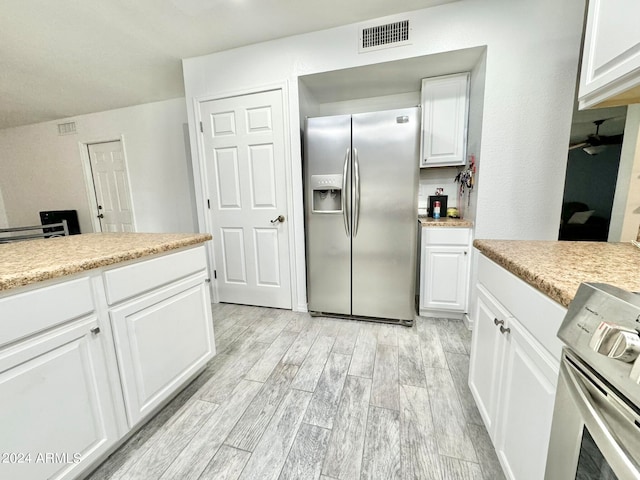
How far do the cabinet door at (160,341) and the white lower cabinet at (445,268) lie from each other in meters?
1.79

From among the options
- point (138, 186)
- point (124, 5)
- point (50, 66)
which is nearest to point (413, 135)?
point (124, 5)

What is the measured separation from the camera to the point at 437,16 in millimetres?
1888

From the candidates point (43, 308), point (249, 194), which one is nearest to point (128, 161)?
point (249, 194)

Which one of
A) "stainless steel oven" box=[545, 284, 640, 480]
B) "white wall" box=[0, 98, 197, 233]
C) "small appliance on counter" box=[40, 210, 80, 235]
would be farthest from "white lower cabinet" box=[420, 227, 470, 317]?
"small appliance on counter" box=[40, 210, 80, 235]

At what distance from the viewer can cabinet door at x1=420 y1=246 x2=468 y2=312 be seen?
7.14 feet

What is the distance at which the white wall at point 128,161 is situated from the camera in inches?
136

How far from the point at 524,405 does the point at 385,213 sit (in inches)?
59.4

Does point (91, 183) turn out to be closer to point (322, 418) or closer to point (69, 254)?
point (69, 254)

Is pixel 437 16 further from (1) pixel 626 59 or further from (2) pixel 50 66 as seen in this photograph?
(2) pixel 50 66

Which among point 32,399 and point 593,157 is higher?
point 593,157

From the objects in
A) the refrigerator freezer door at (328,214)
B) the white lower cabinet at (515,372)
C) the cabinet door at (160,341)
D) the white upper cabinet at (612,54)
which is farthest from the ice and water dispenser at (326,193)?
the white upper cabinet at (612,54)

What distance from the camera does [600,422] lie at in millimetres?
435

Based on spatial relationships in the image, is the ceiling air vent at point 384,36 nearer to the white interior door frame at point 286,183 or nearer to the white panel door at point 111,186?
the white interior door frame at point 286,183

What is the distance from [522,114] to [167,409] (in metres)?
2.98
